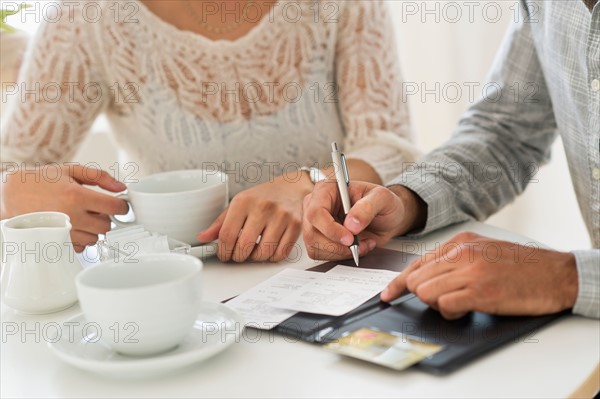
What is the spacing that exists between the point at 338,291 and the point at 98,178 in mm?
446

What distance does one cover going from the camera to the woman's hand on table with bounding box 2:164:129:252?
1072 millimetres

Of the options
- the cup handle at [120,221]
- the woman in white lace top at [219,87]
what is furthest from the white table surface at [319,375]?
the woman in white lace top at [219,87]

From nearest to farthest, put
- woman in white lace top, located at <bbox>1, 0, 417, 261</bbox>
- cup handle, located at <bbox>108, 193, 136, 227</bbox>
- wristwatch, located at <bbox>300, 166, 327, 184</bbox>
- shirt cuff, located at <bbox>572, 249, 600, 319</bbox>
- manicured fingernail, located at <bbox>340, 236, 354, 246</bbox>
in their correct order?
shirt cuff, located at <bbox>572, 249, 600, 319</bbox> < manicured fingernail, located at <bbox>340, 236, 354, 246</bbox> < cup handle, located at <bbox>108, 193, 136, 227</bbox> < wristwatch, located at <bbox>300, 166, 327, 184</bbox> < woman in white lace top, located at <bbox>1, 0, 417, 261</bbox>

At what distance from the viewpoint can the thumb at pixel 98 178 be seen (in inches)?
43.7

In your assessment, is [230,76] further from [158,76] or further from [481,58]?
[481,58]

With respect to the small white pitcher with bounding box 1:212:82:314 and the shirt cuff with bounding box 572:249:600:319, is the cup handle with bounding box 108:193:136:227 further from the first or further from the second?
the shirt cuff with bounding box 572:249:600:319

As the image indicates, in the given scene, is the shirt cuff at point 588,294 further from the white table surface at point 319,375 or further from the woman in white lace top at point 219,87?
the woman in white lace top at point 219,87

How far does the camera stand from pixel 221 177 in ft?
3.59

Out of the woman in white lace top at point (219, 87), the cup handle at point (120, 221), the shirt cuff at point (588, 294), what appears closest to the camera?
the shirt cuff at point (588, 294)

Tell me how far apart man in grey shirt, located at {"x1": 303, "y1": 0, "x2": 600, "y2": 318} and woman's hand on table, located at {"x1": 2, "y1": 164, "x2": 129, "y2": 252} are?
29 centimetres

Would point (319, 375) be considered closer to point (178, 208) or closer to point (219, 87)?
point (178, 208)

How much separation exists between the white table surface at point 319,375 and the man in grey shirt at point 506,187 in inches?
2.5

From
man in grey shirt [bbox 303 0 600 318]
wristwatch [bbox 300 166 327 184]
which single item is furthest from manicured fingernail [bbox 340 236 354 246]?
wristwatch [bbox 300 166 327 184]

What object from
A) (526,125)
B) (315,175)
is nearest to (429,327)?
(315,175)
